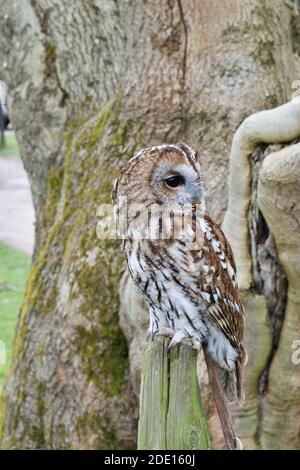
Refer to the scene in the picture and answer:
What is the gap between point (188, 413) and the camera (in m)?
2.65

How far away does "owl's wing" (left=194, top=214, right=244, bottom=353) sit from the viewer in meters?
3.15

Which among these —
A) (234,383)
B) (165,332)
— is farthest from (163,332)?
(234,383)

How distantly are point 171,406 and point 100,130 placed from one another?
2501mm

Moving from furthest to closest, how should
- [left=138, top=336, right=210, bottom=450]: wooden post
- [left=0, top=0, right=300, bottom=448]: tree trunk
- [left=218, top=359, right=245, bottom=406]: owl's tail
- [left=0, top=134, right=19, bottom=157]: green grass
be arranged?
[left=0, top=134, right=19, bottom=157]: green grass
[left=0, top=0, right=300, bottom=448]: tree trunk
[left=218, top=359, right=245, bottom=406]: owl's tail
[left=138, top=336, right=210, bottom=450]: wooden post

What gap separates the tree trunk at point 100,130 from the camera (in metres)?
4.38

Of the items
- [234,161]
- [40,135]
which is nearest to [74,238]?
[40,135]

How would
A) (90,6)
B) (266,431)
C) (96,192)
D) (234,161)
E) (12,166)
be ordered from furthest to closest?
(12,166)
(90,6)
(96,192)
(266,431)
(234,161)

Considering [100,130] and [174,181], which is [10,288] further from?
[174,181]

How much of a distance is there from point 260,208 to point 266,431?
1.22m

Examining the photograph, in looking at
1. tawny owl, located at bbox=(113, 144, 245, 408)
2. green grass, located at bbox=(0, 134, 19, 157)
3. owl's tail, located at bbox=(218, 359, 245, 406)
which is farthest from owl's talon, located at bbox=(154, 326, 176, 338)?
green grass, located at bbox=(0, 134, 19, 157)

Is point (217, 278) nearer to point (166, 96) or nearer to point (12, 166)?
point (166, 96)

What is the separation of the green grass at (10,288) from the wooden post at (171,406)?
5.02 m

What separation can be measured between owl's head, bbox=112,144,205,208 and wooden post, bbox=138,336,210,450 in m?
0.54

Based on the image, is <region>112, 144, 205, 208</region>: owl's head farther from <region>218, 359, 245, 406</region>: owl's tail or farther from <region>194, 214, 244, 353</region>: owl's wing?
<region>218, 359, 245, 406</region>: owl's tail
